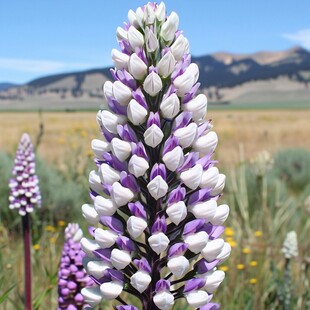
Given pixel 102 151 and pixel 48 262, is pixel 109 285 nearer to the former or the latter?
pixel 102 151

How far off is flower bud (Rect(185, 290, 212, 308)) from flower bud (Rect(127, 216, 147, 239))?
11.0 inches

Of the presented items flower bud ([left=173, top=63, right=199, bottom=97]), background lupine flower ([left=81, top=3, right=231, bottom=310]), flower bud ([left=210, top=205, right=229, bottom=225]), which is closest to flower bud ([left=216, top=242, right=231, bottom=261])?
background lupine flower ([left=81, top=3, right=231, bottom=310])

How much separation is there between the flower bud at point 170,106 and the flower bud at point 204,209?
31 cm

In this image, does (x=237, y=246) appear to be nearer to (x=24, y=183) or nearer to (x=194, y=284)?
(x=24, y=183)

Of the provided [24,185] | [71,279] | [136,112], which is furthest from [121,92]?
[24,185]

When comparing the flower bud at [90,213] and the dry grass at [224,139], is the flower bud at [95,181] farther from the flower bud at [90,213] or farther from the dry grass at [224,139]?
the dry grass at [224,139]

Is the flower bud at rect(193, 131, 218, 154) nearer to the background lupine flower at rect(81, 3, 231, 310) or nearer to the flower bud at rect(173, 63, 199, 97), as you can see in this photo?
the background lupine flower at rect(81, 3, 231, 310)

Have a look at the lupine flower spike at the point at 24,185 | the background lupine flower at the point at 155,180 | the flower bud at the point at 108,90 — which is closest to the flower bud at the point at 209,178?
the background lupine flower at the point at 155,180

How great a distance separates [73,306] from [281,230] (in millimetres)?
4809

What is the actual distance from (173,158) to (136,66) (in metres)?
0.34

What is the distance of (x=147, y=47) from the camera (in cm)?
185

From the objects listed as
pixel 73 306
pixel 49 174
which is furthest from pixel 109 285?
pixel 49 174

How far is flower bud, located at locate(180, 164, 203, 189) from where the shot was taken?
175 centimetres

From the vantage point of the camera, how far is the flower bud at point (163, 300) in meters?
1.70
